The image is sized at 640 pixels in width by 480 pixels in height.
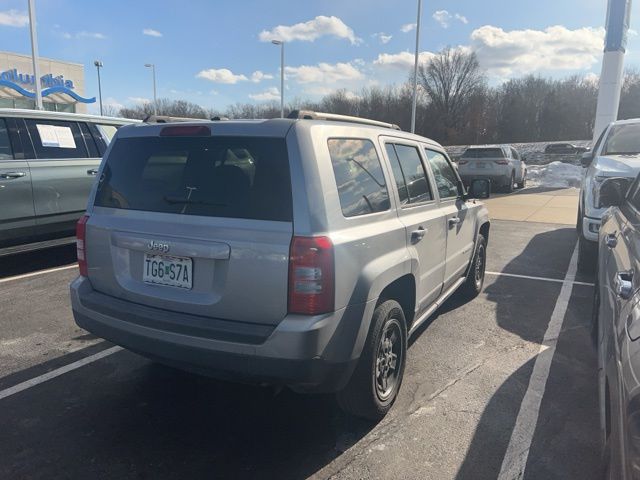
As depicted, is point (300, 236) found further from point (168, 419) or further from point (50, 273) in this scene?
point (50, 273)

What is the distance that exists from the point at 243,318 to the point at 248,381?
342mm

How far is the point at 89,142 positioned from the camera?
7070 mm

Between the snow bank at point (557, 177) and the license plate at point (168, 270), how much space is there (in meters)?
21.8

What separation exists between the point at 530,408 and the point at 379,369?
1081 millimetres

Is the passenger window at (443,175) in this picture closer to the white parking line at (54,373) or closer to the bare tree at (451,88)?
the white parking line at (54,373)

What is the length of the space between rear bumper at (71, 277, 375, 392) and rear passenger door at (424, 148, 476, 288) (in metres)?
1.74

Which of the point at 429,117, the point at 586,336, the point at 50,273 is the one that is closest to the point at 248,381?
the point at 586,336

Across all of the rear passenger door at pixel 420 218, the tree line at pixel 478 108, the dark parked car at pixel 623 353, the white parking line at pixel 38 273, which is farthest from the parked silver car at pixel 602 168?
the tree line at pixel 478 108

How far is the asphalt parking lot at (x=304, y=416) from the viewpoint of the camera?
2.63 metres

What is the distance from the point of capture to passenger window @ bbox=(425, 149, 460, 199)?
419 cm

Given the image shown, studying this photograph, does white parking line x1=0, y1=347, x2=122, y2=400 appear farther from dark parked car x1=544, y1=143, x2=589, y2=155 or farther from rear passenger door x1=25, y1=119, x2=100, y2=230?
dark parked car x1=544, y1=143, x2=589, y2=155

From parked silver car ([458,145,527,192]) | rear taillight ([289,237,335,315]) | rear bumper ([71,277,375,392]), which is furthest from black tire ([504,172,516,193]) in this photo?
rear taillight ([289,237,335,315])

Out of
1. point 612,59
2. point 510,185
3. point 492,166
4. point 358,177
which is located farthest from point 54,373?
point 612,59

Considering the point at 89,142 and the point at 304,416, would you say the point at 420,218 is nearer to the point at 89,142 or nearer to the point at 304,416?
the point at 304,416
